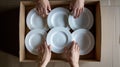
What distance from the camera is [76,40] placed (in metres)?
1.23

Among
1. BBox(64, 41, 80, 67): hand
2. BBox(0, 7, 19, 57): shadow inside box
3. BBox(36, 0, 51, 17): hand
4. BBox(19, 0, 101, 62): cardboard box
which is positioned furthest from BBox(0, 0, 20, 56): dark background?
BBox(64, 41, 80, 67): hand

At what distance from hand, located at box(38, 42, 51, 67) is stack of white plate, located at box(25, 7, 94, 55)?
0.15ft

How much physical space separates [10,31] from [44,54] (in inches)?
14.5

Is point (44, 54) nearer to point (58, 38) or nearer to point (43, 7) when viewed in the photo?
point (58, 38)

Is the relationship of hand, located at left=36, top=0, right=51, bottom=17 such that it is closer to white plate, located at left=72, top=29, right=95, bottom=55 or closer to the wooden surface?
white plate, located at left=72, top=29, right=95, bottom=55

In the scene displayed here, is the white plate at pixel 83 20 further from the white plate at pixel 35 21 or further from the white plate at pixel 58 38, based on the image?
the white plate at pixel 35 21

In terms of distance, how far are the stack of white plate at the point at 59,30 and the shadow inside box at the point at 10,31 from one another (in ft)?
0.55

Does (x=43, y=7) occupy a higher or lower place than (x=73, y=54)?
higher

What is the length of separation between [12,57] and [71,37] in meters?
0.46

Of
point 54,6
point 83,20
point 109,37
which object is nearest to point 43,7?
point 54,6

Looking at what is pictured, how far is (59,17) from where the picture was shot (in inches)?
49.7

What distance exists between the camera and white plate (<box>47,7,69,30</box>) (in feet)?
4.10

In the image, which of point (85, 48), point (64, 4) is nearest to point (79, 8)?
point (64, 4)

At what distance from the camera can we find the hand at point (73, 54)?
1.16m
